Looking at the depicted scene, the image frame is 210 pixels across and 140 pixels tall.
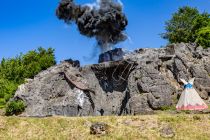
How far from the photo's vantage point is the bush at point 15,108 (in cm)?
4291

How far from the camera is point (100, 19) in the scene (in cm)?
5084

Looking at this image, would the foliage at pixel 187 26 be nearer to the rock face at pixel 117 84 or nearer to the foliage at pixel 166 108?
the rock face at pixel 117 84

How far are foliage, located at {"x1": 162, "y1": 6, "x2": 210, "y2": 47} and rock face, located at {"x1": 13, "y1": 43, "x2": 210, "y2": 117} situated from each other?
2677cm

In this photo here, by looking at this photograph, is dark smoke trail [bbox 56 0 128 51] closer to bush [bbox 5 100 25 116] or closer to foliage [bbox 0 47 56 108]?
bush [bbox 5 100 25 116]

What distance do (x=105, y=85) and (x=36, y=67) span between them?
27894 millimetres

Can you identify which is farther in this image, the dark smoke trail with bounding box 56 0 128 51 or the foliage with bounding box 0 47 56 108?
the foliage with bounding box 0 47 56 108

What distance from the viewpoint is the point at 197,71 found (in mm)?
46906

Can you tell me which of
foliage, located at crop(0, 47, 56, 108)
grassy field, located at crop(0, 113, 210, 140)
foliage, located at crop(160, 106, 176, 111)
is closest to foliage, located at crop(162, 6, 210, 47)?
foliage, located at crop(0, 47, 56, 108)

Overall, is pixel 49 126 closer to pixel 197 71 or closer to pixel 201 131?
pixel 201 131

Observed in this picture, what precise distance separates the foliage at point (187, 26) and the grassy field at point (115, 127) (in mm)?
42944

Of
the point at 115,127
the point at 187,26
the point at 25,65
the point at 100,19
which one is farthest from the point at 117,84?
the point at 187,26

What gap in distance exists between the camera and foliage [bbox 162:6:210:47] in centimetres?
7607

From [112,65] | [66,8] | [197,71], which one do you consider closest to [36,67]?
[66,8]

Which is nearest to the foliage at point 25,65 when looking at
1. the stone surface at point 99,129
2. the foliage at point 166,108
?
the foliage at point 166,108
